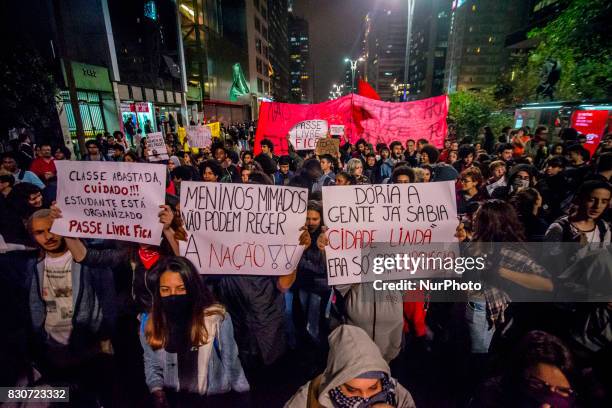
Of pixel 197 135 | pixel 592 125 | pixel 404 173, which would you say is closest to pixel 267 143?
pixel 197 135

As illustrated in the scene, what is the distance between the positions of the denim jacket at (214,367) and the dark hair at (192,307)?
78 millimetres

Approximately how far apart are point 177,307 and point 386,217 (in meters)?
1.90

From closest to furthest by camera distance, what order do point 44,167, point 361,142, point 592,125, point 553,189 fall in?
1. point 553,189
2. point 44,167
3. point 361,142
4. point 592,125

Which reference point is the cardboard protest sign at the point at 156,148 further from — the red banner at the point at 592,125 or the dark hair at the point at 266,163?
the red banner at the point at 592,125

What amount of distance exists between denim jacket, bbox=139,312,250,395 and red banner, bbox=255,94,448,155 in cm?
575

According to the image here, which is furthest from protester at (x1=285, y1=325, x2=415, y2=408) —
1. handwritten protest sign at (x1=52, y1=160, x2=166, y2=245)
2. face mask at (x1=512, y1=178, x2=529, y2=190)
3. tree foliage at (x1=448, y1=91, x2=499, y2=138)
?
tree foliage at (x1=448, y1=91, x2=499, y2=138)

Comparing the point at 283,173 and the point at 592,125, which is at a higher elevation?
the point at 592,125

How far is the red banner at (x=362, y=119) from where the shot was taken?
24.6 ft

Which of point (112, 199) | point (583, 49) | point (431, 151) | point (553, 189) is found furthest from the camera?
point (583, 49)

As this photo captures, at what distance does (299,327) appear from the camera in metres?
3.91

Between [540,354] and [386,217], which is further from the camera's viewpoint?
[386,217]

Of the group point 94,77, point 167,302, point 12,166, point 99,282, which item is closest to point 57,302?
point 99,282

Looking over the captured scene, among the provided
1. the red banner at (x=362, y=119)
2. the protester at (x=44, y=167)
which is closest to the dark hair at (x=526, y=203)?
the red banner at (x=362, y=119)

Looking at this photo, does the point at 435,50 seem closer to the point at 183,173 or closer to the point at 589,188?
the point at 183,173
